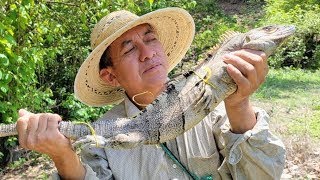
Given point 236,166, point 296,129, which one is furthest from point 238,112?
point 296,129

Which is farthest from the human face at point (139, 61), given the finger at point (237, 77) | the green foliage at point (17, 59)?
the green foliage at point (17, 59)

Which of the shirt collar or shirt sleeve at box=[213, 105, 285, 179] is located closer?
shirt sleeve at box=[213, 105, 285, 179]

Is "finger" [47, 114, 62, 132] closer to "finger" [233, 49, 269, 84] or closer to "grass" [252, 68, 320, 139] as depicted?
"finger" [233, 49, 269, 84]

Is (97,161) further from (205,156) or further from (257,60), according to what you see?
(257,60)

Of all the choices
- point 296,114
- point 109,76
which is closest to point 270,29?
point 109,76

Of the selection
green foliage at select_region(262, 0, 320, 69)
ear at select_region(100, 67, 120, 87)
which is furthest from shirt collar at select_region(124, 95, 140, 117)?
green foliage at select_region(262, 0, 320, 69)

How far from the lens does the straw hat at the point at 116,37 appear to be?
8.39ft

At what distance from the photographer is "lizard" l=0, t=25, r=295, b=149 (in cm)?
215

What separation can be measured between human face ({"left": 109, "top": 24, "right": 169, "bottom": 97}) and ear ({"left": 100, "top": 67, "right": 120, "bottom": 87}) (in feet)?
0.07

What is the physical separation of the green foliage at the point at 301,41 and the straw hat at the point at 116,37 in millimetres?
9936

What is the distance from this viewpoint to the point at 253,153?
2.25 meters

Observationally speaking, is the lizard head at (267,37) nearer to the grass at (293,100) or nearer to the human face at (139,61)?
the human face at (139,61)

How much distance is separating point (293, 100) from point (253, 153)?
667cm

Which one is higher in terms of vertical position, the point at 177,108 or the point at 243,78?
the point at 243,78
